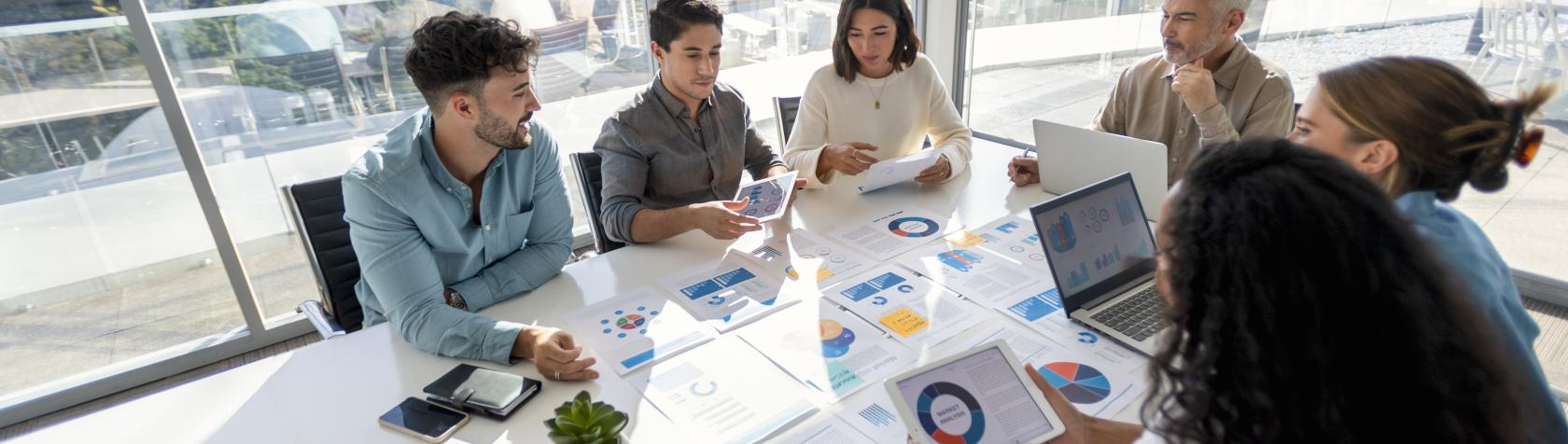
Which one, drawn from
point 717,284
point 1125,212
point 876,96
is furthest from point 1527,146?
point 876,96

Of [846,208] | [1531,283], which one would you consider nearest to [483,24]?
[846,208]

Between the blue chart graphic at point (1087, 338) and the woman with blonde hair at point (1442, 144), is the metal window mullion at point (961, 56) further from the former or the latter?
the woman with blonde hair at point (1442, 144)

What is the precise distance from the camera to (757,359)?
1332 mm

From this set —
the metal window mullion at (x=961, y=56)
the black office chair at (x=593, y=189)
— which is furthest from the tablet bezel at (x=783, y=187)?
the metal window mullion at (x=961, y=56)

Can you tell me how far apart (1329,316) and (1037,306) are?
0.78m

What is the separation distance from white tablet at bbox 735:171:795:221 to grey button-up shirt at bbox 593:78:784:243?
29 centimetres

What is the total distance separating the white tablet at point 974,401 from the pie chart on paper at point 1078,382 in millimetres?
143

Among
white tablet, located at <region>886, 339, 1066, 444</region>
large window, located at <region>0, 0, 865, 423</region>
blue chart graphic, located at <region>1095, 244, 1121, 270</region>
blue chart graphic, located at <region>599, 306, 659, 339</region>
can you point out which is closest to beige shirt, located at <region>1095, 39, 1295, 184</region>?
blue chart graphic, located at <region>1095, 244, 1121, 270</region>

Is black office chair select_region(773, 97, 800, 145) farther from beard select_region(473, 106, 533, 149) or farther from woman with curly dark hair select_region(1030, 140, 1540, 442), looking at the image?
woman with curly dark hair select_region(1030, 140, 1540, 442)

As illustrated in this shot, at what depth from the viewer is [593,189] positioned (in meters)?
2.22

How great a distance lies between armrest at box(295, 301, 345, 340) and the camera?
1.75m

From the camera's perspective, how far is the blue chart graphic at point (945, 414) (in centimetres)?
100

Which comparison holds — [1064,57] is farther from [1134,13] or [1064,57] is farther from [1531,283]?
[1531,283]

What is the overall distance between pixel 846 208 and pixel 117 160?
2.51 m
